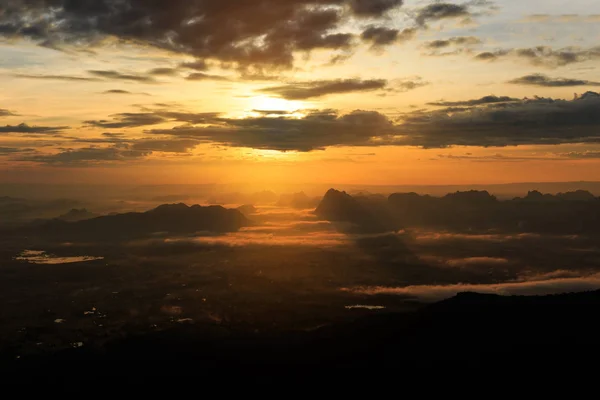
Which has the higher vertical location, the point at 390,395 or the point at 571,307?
the point at 571,307

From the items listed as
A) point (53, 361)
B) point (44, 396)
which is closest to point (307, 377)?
point (44, 396)

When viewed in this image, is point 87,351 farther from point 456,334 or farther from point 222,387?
point 456,334

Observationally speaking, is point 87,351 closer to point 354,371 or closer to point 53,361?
point 53,361

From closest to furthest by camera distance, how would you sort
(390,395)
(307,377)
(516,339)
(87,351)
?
1. (390,395)
2. (307,377)
3. (516,339)
4. (87,351)

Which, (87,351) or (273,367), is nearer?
(273,367)

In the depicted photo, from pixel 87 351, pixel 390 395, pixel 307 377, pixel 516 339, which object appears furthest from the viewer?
pixel 87 351

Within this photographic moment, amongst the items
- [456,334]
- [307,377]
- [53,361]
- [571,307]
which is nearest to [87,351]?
[53,361]
